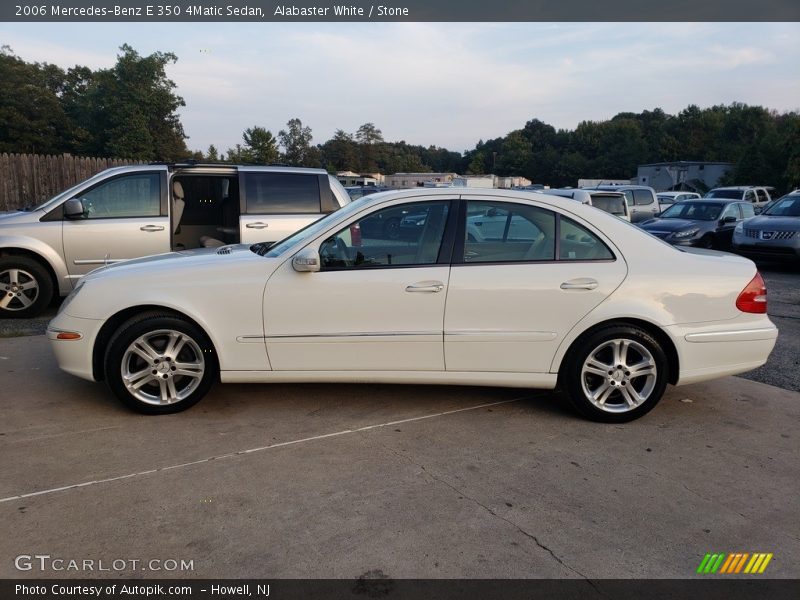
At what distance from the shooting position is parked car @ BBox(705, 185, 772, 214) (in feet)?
74.3

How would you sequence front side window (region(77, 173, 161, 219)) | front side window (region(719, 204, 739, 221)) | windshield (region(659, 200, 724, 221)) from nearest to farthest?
front side window (region(77, 173, 161, 219)) < front side window (region(719, 204, 739, 221)) < windshield (region(659, 200, 724, 221))

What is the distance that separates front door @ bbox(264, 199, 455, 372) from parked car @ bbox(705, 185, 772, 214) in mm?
20987

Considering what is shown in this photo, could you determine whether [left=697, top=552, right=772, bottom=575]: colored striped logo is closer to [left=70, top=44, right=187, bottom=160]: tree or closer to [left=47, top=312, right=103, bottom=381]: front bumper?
[left=47, top=312, right=103, bottom=381]: front bumper

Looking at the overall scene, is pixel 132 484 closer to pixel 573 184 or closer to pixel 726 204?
pixel 726 204

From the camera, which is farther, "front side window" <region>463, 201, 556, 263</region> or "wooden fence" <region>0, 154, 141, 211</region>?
"wooden fence" <region>0, 154, 141, 211</region>

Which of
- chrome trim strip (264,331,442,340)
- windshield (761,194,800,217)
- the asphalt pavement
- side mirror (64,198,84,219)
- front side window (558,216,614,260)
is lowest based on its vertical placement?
the asphalt pavement

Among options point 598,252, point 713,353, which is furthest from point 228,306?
point 713,353

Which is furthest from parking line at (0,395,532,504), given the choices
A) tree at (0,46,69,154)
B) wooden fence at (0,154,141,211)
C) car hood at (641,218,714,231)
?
tree at (0,46,69,154)
